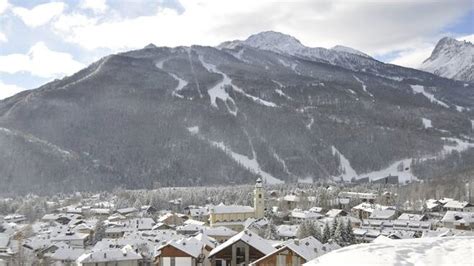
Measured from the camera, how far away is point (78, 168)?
15500cm

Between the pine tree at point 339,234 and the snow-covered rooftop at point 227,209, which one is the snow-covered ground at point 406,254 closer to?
the pine tree at point 339,234

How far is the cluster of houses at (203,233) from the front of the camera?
29.6 meters

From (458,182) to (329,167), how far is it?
3202 inches

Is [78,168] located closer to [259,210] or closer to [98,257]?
[259,210]

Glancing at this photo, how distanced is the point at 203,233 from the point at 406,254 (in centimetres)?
3365

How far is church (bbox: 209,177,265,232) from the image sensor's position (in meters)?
71.2

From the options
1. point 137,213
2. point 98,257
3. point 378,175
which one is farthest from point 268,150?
point 98,257

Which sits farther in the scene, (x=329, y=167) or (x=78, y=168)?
(x=329, y=167)

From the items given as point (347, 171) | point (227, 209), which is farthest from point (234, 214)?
point (347, 171)

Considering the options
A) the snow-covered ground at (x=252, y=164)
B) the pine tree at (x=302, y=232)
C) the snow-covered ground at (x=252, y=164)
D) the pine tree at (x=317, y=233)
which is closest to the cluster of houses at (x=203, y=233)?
the pine tree at (x=302, y=232)

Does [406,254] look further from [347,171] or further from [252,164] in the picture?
[347,171]

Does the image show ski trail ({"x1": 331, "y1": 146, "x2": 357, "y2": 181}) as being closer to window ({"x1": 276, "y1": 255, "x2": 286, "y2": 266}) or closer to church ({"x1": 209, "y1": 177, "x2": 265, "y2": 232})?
church ({"x1": 209, "y1": 177, "x2": 265, "y2": 232})

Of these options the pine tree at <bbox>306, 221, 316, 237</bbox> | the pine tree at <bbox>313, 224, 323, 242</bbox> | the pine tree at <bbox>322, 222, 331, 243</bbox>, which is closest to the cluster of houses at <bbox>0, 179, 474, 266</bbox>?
the pine tree at <bbox>306, 221, 316, 237</bbox>

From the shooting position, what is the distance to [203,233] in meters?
41.7
